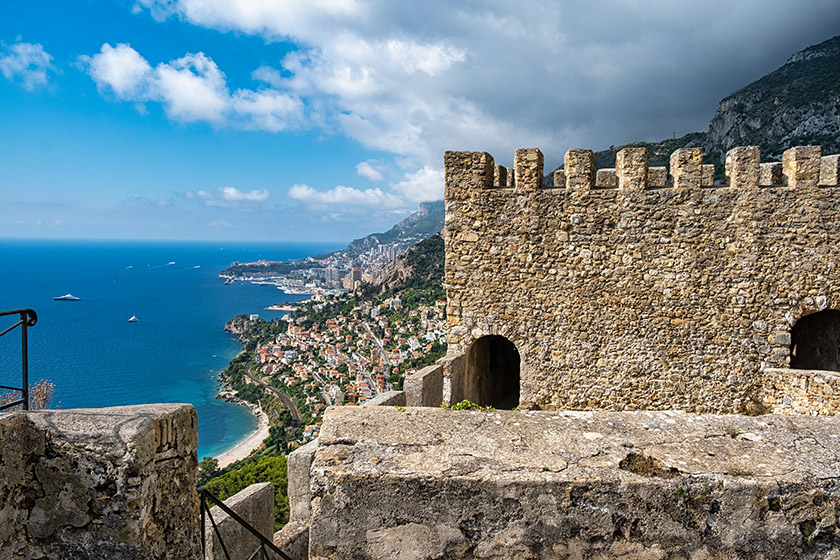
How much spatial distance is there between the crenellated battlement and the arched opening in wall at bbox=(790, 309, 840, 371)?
2.39 meters

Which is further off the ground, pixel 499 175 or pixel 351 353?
pixel 499 175

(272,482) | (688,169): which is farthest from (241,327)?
(688,169)

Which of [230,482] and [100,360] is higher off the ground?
[230,482]

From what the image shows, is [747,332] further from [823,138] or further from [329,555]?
[823,138]

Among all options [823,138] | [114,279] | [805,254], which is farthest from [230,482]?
[114,279]

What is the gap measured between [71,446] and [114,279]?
198 m

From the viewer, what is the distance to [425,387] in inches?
276

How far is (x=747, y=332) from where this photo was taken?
6.83 meters

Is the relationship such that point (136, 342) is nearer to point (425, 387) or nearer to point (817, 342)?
point (425, 387)

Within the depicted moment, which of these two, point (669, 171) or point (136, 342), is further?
point (136, 342)

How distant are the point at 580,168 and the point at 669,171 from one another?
1256mm

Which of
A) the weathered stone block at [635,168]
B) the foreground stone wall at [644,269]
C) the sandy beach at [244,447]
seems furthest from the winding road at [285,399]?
the weathered stone block at [635,168]

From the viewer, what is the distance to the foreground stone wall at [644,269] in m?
6.68

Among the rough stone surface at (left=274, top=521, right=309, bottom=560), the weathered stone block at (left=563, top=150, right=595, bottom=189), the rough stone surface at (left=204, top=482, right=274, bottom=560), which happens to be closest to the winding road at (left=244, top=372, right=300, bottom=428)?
the weathered stone block at (left=563, top=150, right=595, bottom=189)
